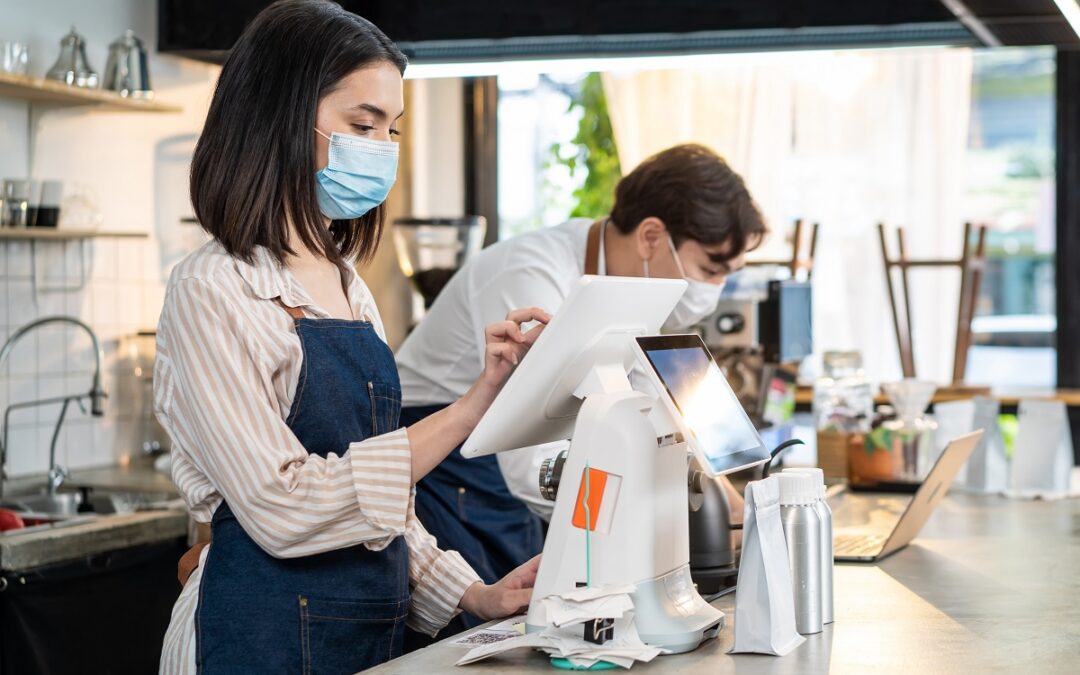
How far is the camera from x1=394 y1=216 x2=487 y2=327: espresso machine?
177 inches

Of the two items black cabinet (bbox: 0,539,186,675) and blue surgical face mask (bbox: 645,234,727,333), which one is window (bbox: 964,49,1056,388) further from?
black cabinet (bbox: 0,539,186,675)

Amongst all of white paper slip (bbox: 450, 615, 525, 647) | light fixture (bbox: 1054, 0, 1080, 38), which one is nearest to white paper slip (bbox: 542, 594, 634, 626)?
white paper slip (bbox: 450, 615, 525, 647)

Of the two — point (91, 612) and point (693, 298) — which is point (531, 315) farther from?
point (91, 612)

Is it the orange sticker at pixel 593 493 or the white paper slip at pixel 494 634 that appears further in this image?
the white paper slip at pixel 494 634

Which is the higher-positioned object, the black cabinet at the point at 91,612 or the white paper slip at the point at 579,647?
the white paper slip at the point at 579,647

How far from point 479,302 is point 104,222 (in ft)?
6.33

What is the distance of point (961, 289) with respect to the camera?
4.36 metres

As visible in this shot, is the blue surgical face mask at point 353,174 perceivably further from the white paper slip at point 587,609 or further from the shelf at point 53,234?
the shelf at point 53,234

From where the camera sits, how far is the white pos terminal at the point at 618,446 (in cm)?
136

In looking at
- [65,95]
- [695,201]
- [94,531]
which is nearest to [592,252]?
[695,201]

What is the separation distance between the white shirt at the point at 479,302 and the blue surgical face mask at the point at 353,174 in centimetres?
56

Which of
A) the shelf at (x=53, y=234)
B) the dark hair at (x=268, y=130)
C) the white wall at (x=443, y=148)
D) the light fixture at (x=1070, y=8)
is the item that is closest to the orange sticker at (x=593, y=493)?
the dark hair at (x=268, y=130)

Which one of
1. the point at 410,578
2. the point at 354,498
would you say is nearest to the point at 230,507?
the point at 354,498

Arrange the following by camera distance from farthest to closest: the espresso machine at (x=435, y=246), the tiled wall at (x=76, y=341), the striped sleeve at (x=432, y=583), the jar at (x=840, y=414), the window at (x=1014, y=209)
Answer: the window at (x=1014, y=209) < the espresso machine at (x=435, y=246) < the tiled wall at (x=76, y=341) < the jar at (x=840, y=414) < the striped sleeve at (x=432, y=583)
